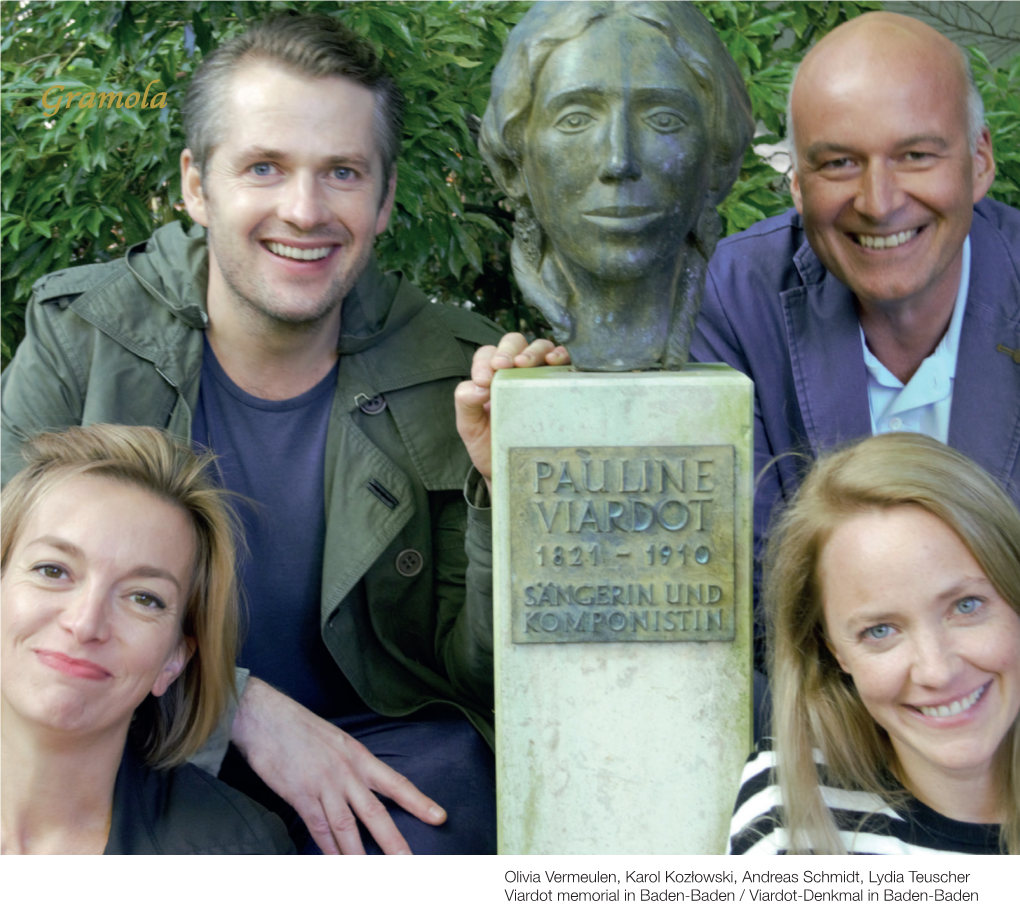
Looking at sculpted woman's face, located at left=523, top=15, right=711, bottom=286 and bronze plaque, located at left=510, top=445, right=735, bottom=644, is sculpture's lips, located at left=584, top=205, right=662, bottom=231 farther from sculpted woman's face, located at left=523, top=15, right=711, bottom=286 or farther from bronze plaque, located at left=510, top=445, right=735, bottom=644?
bronze plaque, located at left=510, top=445, right=735, bottom=644

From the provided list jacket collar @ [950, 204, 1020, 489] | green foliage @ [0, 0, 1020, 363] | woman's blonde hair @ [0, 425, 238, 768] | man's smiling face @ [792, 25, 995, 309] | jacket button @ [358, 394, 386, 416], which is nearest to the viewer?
woman's blonde hair @ [0, 425, 238, 768]

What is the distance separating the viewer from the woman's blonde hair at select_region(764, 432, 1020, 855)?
7.22ft

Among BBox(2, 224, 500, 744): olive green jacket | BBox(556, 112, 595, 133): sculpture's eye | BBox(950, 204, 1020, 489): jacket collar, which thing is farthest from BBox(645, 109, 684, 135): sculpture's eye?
BBox(950, 204, 1020, 489): jacket collar

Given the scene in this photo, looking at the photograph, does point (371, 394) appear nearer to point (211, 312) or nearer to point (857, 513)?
point (211, 312)

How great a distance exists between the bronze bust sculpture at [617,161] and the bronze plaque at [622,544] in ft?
0.82

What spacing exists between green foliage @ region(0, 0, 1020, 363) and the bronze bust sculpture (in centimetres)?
→ 96

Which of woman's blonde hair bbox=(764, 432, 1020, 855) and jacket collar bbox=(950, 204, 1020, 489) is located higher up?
jacket collar bbox=(950, 204, 1020, 489)

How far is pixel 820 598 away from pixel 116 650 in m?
1.33

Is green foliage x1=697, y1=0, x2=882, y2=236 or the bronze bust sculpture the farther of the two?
green foliage x1=697, y1=0, x2=882, y2=236

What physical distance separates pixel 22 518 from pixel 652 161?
56.3 inches

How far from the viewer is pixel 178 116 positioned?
3549 mm

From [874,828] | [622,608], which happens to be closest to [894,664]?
[874,828]

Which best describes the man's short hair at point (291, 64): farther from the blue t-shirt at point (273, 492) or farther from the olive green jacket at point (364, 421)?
the blue t-shirt at point (273, 492)

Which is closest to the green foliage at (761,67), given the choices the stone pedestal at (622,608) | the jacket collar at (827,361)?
the jacket collar at (827,361)
